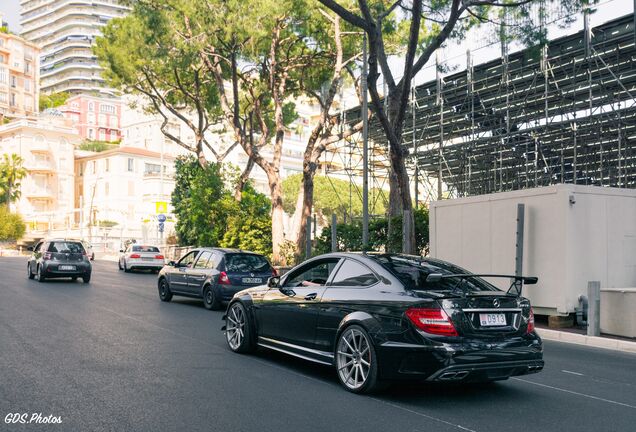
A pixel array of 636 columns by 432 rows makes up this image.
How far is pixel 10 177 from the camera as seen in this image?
7438 centimetres

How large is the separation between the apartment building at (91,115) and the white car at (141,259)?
104093 millimetres

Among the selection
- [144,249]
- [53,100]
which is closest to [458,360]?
[144,249]

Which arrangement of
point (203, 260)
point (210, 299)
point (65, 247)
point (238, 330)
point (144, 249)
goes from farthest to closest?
point (144, 249)
point (65, 247)
point (203, 260)
point (210, 299)
point (238, 330)

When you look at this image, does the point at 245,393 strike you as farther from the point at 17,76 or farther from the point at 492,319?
the point at 17,76

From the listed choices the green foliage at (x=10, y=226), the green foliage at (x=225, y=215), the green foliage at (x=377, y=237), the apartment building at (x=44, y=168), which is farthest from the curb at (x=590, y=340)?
the apartment building at (x=44, y=168)

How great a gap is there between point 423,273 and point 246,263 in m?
9.21

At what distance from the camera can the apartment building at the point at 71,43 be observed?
506 feet

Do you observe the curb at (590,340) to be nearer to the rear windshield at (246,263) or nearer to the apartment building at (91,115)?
the rear windshield at (246,263)

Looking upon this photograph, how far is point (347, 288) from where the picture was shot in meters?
7.09

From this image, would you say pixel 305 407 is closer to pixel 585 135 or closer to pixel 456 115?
pixel 585 135

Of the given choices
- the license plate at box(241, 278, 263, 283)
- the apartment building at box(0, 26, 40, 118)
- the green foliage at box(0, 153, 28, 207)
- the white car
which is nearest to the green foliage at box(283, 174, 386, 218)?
the green foliage at box(0, 153, 28, 207)

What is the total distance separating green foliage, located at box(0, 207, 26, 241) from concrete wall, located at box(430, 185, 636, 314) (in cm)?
6315

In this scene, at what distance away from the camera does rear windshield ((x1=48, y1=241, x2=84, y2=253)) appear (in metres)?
23.6

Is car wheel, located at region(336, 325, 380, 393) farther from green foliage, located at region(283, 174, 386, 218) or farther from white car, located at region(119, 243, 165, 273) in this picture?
green foliage, located at region(283, 174, 386, 218)
